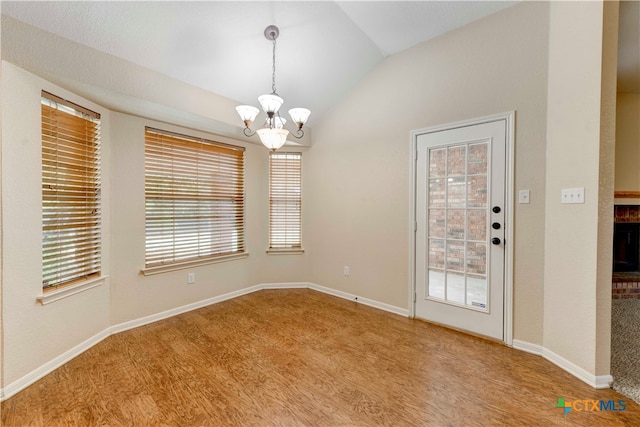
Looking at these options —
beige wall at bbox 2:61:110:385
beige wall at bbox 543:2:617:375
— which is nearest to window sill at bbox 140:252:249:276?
beige wall at bbox 2:61:110:385

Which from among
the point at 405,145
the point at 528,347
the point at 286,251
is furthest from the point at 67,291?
the point at 528,347

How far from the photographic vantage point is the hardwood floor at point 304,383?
159cm

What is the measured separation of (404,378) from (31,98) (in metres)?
3.40

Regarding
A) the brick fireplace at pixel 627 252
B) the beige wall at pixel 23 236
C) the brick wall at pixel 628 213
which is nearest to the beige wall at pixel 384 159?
the beige wall at pixel 23 236

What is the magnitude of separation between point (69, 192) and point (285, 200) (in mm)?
2445

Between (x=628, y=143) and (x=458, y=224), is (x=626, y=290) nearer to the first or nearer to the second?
(x=628, y=143)

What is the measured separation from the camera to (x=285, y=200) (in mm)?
4105

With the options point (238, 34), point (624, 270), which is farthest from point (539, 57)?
point (624, 270)

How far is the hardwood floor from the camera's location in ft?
5.22

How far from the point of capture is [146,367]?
2096 mm

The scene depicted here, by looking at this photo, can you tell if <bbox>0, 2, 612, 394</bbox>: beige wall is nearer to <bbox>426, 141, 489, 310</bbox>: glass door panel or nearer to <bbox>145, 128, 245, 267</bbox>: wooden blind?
<bbox>145, 128, 245, 267</bbox>: wooden blind

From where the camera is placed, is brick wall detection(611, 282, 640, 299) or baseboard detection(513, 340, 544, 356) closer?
baseboard detection(513, 340, 544, 356)

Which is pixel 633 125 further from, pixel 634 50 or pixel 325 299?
pixel 325 299

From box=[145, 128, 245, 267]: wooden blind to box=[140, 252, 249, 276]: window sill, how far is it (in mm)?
59
